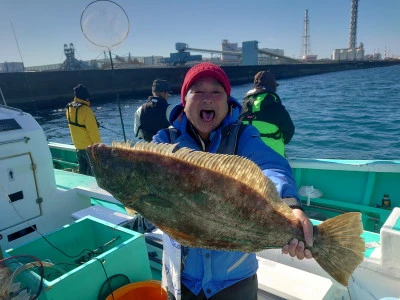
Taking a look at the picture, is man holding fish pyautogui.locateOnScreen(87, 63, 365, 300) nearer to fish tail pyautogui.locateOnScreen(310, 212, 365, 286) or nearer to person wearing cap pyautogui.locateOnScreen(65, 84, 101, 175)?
fish tail pyautogui.locateOnScreen(310, 212, 365, 286)

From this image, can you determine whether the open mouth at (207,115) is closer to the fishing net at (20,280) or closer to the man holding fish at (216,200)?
the man holding fish at (216,200)

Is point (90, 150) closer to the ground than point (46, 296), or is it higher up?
higher up

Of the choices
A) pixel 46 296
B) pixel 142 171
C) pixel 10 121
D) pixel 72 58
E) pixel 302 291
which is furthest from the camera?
pixel 72 58

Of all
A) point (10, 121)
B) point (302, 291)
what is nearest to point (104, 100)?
point (10, 121)

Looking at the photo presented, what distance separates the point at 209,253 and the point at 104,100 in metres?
47.2

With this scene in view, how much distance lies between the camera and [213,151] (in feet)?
8.30

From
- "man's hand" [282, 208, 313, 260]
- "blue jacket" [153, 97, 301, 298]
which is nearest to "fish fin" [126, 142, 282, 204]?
"man's hand" [282, 208, 313, 260]

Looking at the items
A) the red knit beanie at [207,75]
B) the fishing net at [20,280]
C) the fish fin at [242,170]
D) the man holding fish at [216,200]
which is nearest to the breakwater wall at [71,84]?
the fishing net at [20,280]

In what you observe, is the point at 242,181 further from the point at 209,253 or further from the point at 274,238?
the point at 209,253

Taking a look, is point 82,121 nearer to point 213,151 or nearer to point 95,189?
point 95,189

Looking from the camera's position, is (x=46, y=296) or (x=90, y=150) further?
(x=46, y=296)

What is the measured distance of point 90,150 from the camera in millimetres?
2279

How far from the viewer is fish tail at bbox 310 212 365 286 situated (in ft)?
6.43

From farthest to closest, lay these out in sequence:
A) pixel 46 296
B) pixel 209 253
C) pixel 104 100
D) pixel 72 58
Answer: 1. pixel 72 58
2. pixel 104 100
3. pixel 46 296
4. pixel 209 253
